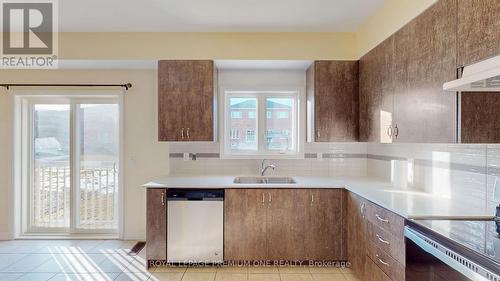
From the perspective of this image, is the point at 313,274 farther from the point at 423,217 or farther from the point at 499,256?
the point at 499,256

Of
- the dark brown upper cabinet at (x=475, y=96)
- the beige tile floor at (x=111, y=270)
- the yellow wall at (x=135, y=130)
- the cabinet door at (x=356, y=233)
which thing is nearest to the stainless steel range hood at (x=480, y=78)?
the dark brown upper cabinet at (x=475, y=96)

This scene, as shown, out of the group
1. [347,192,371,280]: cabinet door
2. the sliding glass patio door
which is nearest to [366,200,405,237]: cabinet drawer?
[347,192,371,280]: cabinet door

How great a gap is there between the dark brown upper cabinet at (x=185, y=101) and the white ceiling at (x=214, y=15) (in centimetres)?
44

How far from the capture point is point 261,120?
12.9 feet

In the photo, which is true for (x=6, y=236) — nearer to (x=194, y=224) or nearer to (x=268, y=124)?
(x=194, y=224)

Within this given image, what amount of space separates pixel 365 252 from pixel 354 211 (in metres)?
0.39

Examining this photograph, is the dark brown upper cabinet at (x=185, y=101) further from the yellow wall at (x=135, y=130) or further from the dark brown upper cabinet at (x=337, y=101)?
the dark brown upper cabinet at (x=337, y=101)

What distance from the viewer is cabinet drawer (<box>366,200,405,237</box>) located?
6.55 ft

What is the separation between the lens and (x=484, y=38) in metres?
1.52

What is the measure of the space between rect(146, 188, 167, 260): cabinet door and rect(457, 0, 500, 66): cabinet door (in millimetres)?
2689

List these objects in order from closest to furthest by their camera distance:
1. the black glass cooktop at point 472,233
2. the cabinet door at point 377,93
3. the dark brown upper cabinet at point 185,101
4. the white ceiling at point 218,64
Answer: the black glass cooktop at point 472,233, the cabinet door at point 377,93, the dark brown upper cabinet at point 185,101, the white ceiling at point 218,64

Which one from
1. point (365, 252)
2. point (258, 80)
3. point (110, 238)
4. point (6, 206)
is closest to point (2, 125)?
point (6, 206)

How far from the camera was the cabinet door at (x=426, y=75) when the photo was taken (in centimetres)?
181

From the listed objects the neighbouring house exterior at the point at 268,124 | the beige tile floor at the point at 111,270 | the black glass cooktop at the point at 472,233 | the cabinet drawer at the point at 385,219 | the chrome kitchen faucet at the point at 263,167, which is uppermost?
the neighbouring house exterior at the point at 268,124
